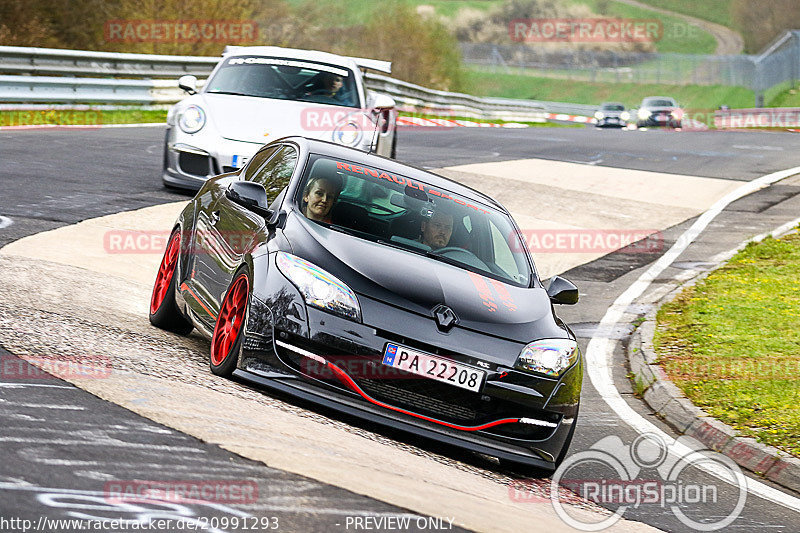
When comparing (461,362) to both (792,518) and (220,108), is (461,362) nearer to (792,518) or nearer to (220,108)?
(792,518)

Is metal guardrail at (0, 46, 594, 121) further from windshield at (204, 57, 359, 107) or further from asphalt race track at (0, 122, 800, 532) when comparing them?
windshield at (204, 57, 359, 107)

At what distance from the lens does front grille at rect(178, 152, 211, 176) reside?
12.5 metres

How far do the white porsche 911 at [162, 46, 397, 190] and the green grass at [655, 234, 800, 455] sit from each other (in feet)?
13.8

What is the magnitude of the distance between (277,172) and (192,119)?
546 centimetres

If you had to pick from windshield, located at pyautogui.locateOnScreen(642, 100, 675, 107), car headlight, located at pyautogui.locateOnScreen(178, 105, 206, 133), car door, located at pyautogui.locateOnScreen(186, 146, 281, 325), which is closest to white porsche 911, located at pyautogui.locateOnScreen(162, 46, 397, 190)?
car headlight, located at pyautogui.locateOnScreen(178, 105, 206, 133)

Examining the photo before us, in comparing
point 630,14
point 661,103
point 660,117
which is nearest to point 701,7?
point 630,14

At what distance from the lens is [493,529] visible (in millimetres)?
4797

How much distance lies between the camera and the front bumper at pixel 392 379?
5.84 meters

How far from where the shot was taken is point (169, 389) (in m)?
5.92

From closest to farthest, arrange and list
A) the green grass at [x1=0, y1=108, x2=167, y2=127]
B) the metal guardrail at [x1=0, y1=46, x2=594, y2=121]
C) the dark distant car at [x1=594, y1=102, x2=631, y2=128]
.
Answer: the green grass at [x1=0, y1=108, x2=167, y2=127], the metal guardrail at [x1=0, y1=46, x2=594, y2=121], the dark distant car at [x1=594, y1=102, x2=631, y2=128]

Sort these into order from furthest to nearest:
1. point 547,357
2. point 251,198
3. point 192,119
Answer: point 192,119 < point 251,198 < point 547,357

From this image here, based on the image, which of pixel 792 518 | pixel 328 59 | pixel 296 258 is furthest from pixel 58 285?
pixel 328 59

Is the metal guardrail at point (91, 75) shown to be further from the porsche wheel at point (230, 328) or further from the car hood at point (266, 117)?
the porsche wheel at point (230, 328)

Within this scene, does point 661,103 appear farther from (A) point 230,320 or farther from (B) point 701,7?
(B) point 701,7
